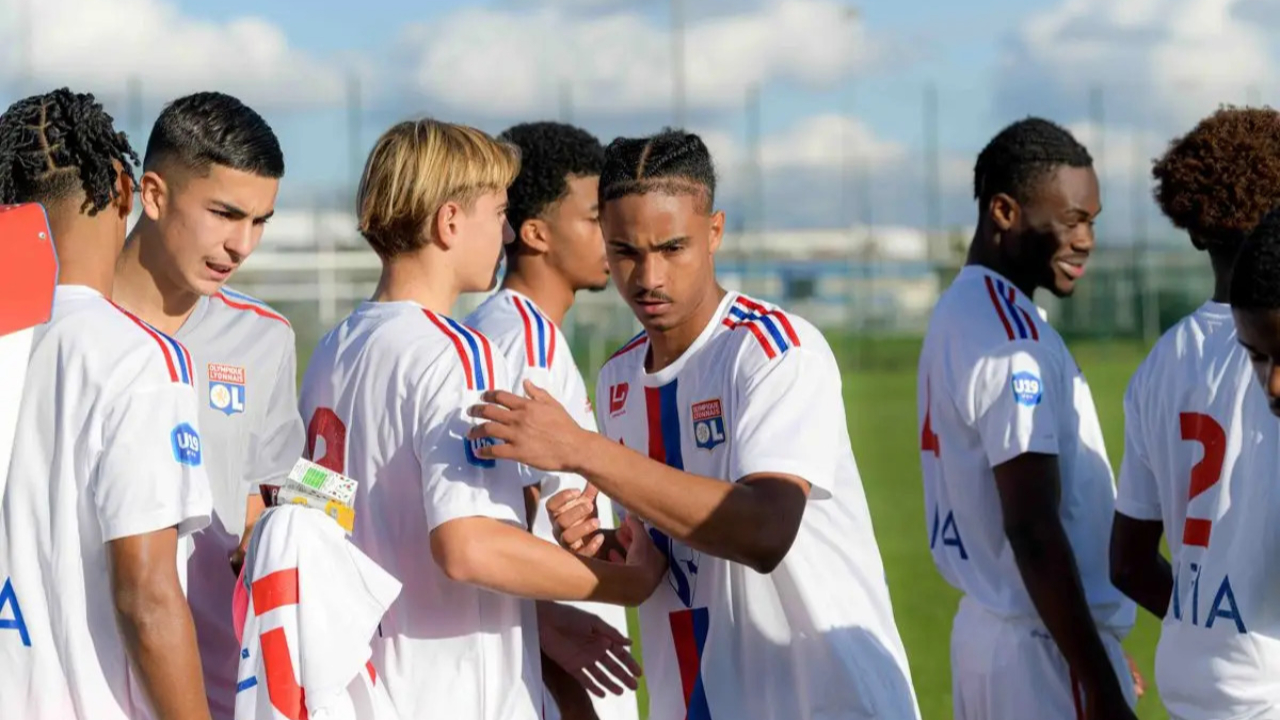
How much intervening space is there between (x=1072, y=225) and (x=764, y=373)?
202 centimetres

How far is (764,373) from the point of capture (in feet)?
11.9

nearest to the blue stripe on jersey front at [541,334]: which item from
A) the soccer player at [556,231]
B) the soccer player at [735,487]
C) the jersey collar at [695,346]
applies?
the soccer player at [556,231]

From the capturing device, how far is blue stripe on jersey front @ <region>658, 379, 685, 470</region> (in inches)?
152

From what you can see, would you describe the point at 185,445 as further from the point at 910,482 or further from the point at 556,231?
the point at 910,482

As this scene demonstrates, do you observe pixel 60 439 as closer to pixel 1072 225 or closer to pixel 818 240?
pixel 1072 225

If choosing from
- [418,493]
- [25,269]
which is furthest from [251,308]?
[25,269]

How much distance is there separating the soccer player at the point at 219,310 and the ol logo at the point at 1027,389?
2.06 metres

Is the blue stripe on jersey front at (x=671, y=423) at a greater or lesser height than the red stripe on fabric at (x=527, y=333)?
lesser

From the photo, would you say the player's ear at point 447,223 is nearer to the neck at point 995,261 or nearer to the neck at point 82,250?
the neck at point 82,250

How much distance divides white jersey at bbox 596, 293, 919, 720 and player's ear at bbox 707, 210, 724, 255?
0.47ft

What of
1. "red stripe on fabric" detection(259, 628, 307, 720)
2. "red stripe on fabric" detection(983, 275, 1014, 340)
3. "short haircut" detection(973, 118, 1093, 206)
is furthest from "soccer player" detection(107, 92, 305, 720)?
"short haircut" detection(973, 118, 1093, 206)

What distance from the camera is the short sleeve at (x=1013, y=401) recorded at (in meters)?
4.71

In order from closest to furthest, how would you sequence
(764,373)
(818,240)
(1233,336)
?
(764,373)
(1233,336)
(818,240)

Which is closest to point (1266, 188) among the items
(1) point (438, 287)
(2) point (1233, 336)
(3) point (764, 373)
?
(2) point (1233, 336)
